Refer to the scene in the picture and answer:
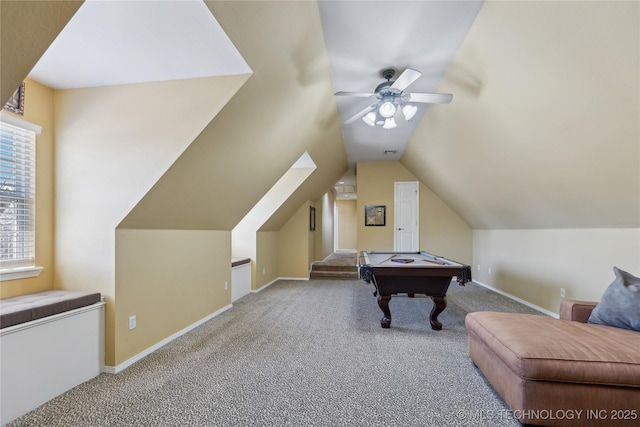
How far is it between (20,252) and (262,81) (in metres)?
2.18

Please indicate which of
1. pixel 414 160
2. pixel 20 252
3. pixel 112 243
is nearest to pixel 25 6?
pixel 112 243

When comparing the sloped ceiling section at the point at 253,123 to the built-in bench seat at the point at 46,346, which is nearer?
the built-in bench seat at the point at 46,346

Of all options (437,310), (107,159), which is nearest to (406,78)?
(437,310)

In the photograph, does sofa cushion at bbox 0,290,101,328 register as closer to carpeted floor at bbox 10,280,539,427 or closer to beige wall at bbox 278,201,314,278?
carpeted floor at bbox 10,280,539,427

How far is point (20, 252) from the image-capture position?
2.01m

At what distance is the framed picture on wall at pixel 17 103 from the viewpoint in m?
1.88

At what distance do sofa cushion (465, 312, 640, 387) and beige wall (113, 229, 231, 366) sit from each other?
2.75m

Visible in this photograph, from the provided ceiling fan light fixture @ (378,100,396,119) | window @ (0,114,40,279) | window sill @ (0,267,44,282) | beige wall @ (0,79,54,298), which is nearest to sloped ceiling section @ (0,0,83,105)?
window @ (0,114,40,279)

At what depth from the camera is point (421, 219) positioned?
247 inches

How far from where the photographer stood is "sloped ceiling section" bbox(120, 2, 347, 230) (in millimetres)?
1755

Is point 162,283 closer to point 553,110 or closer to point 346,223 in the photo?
point 553,110

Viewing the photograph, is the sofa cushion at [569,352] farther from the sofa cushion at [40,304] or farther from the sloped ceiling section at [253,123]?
the sofa cushion at [40,304]

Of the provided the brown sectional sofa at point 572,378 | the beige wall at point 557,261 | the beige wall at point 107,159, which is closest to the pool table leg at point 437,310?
the brown sectional sofa at point 572,378

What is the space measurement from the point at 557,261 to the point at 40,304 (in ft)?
16.6
